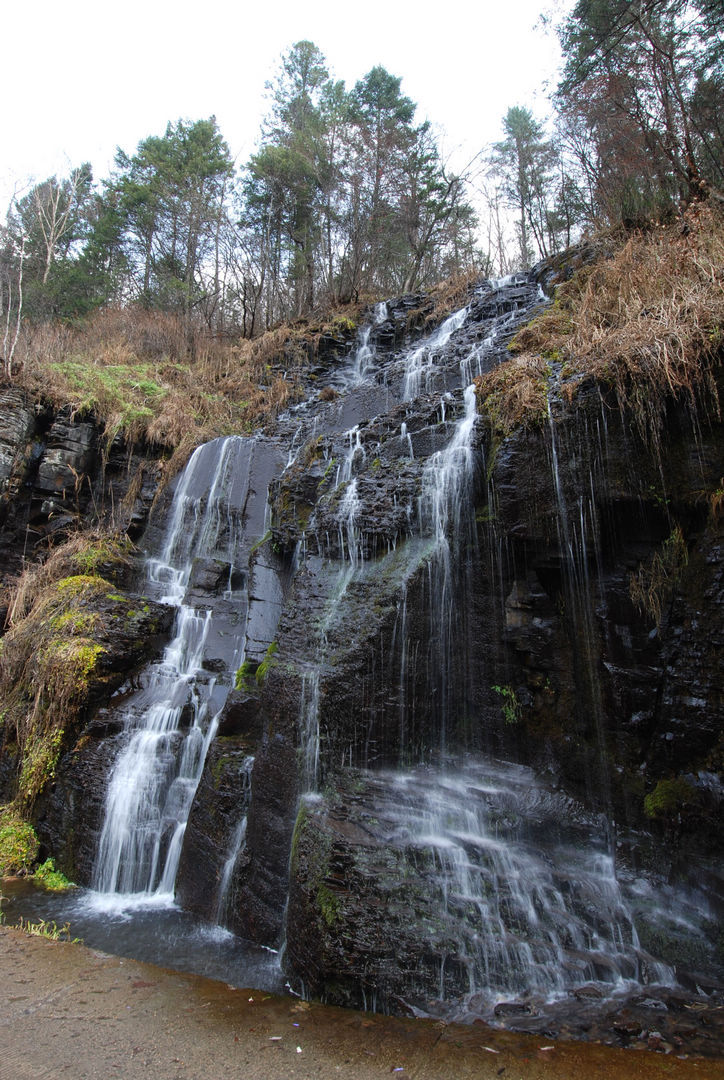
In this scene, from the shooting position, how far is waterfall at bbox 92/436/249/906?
17.5 ft

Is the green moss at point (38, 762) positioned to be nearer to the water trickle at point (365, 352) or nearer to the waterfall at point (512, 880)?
the waterfall at point (512, 880)

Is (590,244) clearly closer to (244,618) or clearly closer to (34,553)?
(244,618)

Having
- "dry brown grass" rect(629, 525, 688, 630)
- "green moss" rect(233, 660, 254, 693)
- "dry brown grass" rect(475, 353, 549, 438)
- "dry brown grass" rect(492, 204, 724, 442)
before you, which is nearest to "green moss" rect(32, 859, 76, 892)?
"green moss" rect(233, 660, 254, 693)

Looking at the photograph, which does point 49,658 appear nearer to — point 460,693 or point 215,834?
point 215,834

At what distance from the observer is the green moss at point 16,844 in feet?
18.4

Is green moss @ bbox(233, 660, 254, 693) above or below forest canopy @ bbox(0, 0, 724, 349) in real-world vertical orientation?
below

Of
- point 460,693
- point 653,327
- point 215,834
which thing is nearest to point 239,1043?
point 215,834

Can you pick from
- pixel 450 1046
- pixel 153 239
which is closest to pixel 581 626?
pixel 450 1046

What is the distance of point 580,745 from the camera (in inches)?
191

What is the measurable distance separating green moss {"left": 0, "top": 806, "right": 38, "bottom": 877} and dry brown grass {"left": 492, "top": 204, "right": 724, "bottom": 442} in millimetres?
7204

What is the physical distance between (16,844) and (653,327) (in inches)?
329

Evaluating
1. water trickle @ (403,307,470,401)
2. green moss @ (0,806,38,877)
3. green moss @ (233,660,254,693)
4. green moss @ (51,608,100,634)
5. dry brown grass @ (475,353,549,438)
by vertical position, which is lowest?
green moss @ (0,806,38,877)

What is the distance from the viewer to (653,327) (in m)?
5.09

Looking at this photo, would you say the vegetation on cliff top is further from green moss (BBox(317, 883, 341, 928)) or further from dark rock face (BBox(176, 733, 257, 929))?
green moss (BBox(317, 883, 341, 928))
